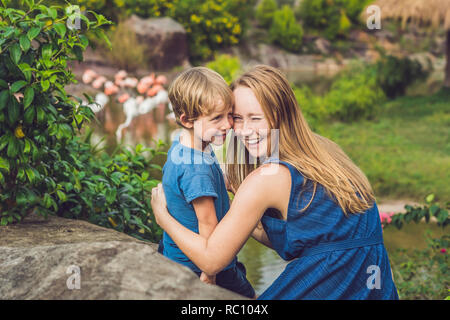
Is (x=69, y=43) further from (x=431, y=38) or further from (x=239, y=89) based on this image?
(x=431, y=38)

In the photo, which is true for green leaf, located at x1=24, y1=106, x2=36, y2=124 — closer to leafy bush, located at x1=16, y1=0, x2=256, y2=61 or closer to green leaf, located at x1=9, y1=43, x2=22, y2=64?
green leaf, located at x1=9, y1=43, x2=22, y2=64

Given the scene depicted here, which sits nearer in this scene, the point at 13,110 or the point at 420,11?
the point at 13,110

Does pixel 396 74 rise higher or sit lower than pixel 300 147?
lower

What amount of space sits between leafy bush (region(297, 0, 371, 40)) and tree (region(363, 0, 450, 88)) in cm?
1357

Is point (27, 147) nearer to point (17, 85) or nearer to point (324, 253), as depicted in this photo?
point (17, 85)

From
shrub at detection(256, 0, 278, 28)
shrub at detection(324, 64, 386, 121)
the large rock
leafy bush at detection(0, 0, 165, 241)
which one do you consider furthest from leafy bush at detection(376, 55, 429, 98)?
shrub at detection(256, 0, 278, 28)

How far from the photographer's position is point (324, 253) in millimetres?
1415

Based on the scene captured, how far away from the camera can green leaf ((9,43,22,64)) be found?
165 centimetres

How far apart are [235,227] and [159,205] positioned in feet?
0.98

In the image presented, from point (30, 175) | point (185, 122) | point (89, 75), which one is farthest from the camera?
point (89, 75)

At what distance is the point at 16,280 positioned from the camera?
1356 mm

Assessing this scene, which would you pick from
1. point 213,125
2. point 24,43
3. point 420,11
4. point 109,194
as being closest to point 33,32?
point 24,43

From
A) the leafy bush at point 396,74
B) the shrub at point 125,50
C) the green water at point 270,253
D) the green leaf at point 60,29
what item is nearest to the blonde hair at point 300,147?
the green leaf at point 60,29

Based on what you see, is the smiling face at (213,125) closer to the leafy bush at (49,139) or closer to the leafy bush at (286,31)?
the leafy bush at (49,139)
